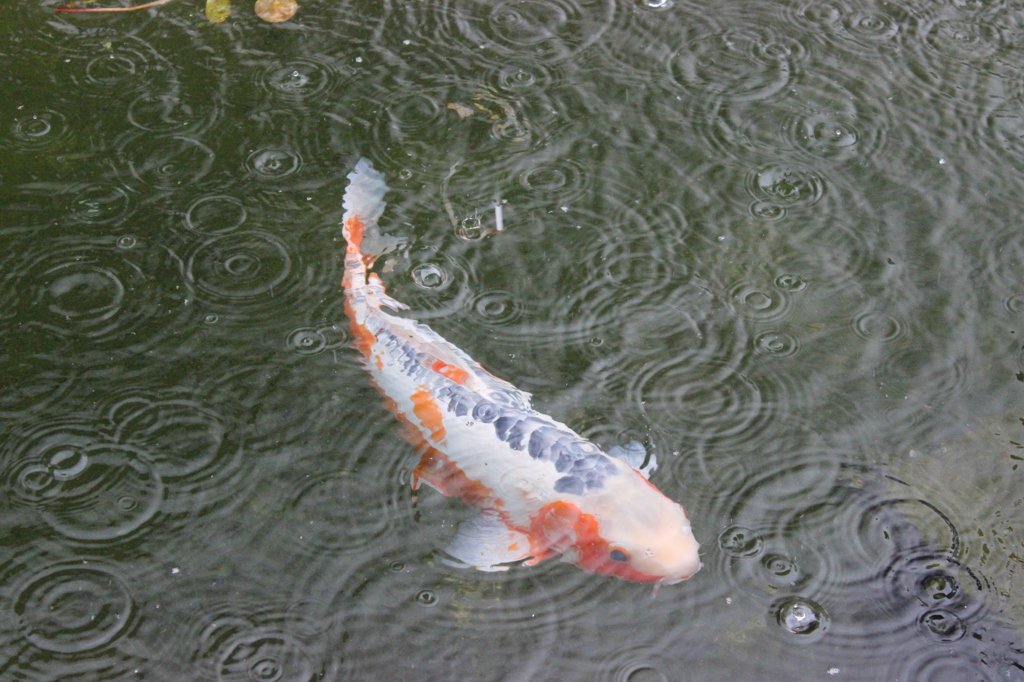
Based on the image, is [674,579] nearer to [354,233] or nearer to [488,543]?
[488,543]

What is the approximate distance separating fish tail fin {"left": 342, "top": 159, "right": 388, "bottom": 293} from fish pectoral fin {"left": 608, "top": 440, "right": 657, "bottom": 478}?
1028mm

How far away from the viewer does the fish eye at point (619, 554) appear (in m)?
2.34

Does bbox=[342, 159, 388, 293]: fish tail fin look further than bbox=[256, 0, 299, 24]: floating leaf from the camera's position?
No

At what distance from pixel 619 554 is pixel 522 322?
887 millimetres

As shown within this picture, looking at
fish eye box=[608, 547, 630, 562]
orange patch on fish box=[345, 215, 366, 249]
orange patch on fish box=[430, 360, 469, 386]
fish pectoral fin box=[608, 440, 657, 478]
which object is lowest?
fish eye box=[608, 547, 630, 562]

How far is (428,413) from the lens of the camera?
2607 millimetres

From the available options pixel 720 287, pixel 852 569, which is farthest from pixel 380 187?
pixel 852 569

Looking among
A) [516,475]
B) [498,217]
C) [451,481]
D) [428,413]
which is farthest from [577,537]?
[498,217]

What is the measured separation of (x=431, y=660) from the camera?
2.28 m

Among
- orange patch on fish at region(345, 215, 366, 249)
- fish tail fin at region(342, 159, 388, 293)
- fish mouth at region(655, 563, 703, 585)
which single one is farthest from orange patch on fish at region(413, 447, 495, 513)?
orange patch on fish at region(345, 215, 366, 249)

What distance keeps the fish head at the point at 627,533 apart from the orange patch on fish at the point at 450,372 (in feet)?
1.56

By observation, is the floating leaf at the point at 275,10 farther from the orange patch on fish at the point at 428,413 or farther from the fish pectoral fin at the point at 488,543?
the fish pectoral fin at the point at 488,543

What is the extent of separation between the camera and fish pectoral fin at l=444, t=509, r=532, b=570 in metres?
2.42

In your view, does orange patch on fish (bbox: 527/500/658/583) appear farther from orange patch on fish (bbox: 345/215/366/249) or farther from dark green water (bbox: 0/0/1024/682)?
orange patch on fish (bbox: 345/215/366/249)
